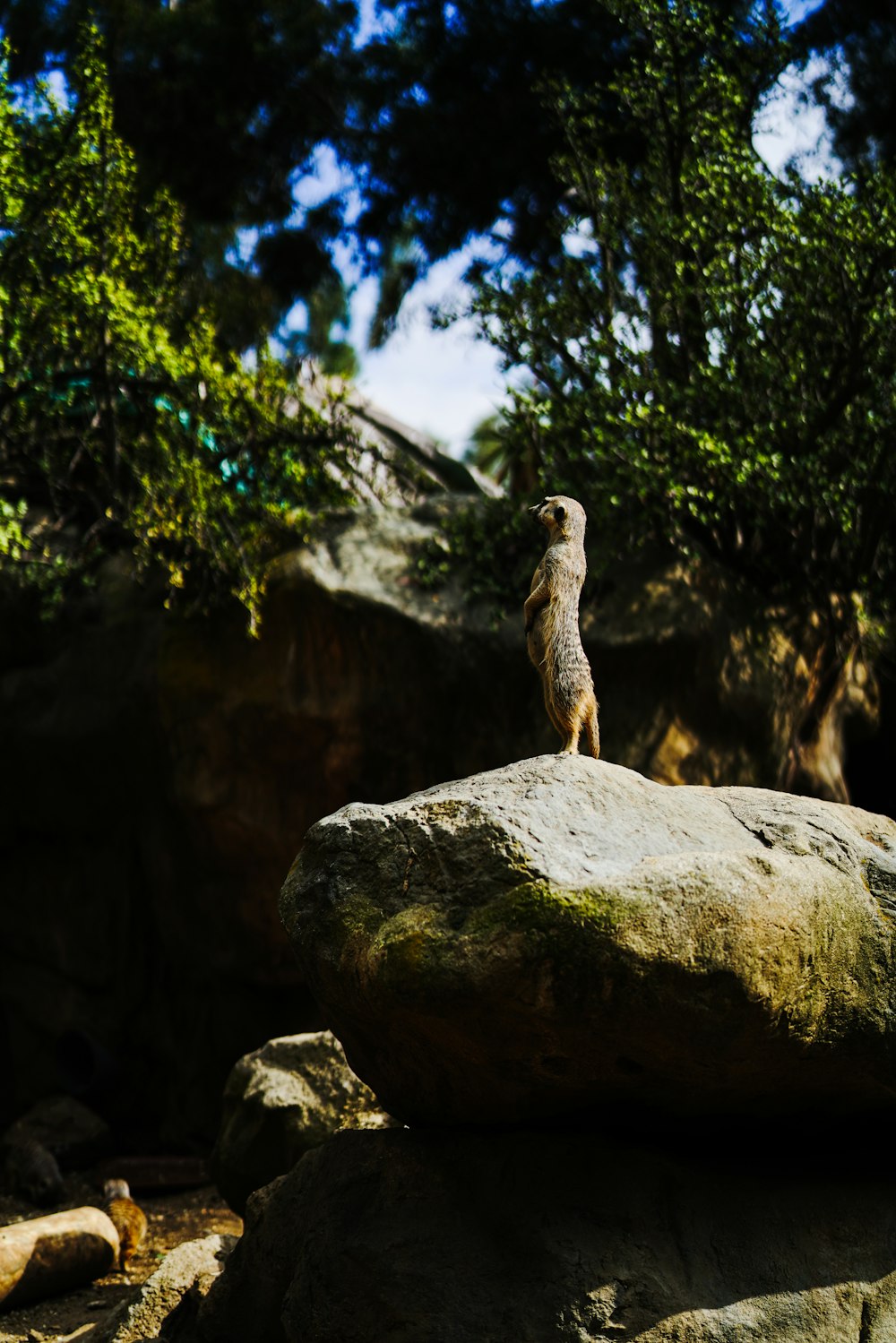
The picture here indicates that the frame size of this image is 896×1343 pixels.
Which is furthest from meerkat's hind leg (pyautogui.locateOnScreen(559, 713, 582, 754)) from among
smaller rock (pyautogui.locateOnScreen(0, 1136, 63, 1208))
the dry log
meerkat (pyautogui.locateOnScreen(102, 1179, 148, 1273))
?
smaller rock (pyautogui.locateOnScreen(0, 1136, 63, 1208))

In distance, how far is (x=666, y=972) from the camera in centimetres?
426

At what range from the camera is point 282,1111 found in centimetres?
754

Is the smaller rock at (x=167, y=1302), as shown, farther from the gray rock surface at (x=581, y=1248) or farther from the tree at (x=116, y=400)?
the tree at (x=116, y=400)

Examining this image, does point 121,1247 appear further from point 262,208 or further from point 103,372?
point 262,208

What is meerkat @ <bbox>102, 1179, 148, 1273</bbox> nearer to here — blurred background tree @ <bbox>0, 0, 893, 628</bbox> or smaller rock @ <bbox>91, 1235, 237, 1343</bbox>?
smaller rock @ <bbox>91, 1235, 237, 1343</bbox>

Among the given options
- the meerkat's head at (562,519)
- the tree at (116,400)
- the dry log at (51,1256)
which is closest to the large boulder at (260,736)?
the tree at (116,400)

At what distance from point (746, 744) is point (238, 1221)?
542cm

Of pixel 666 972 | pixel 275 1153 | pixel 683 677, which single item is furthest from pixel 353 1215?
pixel 683 677

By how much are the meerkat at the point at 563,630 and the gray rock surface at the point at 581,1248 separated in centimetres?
178

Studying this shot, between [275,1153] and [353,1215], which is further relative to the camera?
Result: [275,1153]

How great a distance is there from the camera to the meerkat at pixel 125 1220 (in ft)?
27.3

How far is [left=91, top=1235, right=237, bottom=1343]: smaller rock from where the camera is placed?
5949 millimetres

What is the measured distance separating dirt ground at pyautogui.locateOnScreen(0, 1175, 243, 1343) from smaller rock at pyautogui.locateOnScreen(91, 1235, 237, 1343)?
1.06 ft

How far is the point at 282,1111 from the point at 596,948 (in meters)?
4.06
